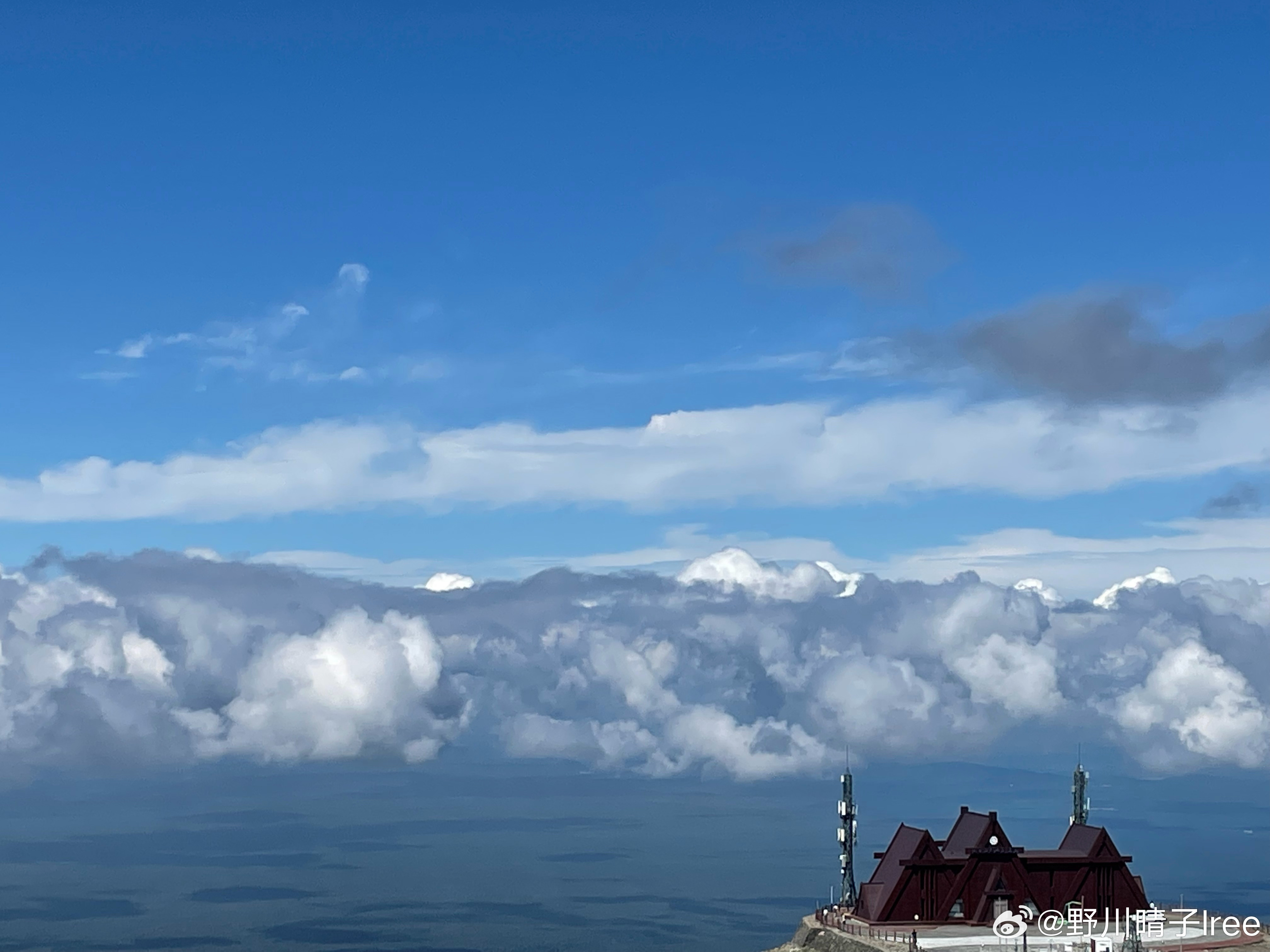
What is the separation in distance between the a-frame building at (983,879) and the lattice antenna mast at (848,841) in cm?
669

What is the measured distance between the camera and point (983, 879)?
107 m

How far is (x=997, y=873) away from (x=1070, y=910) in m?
5.72

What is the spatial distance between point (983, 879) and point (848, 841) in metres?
15.4

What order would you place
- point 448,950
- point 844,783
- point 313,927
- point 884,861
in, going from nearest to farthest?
point 884,861 → point 844,783 → point 448,950 → point 313,927

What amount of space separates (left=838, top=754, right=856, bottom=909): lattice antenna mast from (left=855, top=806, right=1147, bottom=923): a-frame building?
6693 mm

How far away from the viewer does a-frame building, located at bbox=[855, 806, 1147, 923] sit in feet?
346

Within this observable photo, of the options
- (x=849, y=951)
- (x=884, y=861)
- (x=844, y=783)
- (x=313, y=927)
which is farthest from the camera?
(x=313, y=927)

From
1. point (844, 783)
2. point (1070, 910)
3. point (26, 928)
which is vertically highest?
point (844, 783)

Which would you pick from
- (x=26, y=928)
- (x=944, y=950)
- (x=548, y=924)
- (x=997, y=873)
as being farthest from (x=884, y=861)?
(x=26, y=928)

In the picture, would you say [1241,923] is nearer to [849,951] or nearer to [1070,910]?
[1070,910]

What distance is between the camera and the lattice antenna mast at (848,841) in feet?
384

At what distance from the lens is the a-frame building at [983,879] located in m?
105

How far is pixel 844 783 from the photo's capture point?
124000 millimetres

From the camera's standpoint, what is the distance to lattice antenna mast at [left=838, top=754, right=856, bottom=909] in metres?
117
